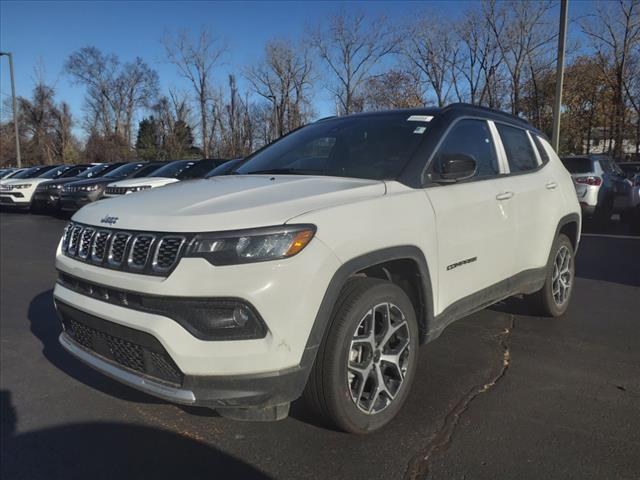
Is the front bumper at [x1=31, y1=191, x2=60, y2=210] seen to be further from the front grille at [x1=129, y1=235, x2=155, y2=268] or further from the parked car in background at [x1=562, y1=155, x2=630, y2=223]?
the front grille at [x1=129, y1=235, x2=155, y2=268]

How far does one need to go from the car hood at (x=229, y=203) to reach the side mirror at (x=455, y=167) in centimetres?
45

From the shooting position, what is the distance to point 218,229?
88.4 inches

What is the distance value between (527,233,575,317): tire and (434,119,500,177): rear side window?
1149 mm

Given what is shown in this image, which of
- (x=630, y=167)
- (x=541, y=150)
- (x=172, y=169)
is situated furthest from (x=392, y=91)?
(x=541, y=150)

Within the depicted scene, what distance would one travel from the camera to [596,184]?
10.8m

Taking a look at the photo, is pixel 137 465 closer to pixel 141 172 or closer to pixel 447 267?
pixel 447 267

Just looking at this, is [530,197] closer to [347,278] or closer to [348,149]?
[348,149]

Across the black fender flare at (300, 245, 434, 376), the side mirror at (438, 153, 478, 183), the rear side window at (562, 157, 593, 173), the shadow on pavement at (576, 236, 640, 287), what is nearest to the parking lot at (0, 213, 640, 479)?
the black fender flare at (300, 245, 434, 376)

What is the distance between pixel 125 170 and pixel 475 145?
13.6 metres

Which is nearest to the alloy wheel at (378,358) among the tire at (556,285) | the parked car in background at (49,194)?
the tire at (556,285)

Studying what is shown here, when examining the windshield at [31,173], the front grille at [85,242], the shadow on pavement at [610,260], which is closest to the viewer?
the front grille at [85,242]

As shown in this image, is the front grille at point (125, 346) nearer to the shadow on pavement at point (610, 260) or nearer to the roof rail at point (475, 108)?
the roof rail at point (475, 108)

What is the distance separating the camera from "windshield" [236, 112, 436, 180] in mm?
3238

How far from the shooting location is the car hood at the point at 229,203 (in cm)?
230
